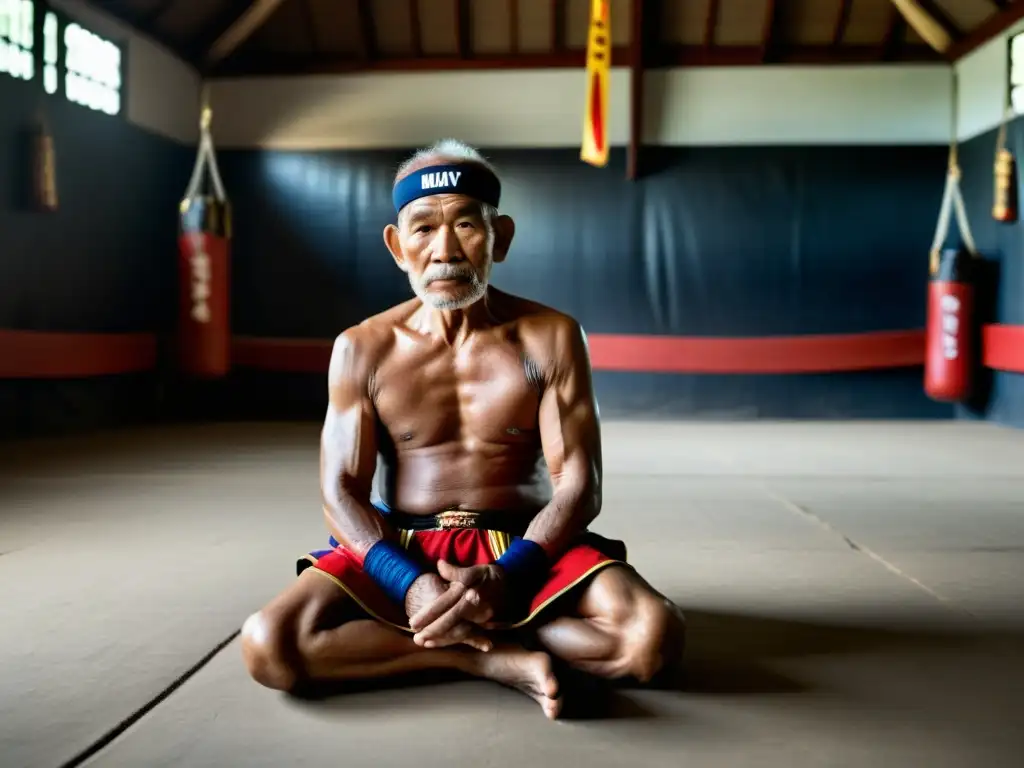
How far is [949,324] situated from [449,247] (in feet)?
19.6

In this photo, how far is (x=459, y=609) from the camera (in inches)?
59.1

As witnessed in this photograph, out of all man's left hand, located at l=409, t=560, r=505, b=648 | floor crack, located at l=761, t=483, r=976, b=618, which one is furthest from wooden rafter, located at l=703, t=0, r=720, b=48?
man's left hand, located at l=409, t=560, r=505, b=648

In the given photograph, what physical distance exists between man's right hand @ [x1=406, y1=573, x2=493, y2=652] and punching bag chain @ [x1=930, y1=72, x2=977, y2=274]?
622cm

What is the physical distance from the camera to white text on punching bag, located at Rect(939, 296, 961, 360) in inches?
262

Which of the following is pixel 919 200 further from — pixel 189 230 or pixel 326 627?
pixel 326 627

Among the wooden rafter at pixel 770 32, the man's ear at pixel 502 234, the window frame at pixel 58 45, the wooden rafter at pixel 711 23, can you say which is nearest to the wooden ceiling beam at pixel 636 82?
the wooden rafter at pixel 711 23

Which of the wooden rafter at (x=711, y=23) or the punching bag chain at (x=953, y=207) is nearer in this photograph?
the punching bag chain at (x=953, y=207)

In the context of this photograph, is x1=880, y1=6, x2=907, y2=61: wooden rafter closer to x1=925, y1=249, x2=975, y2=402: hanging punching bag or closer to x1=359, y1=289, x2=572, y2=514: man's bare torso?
x1=925, y1=249, x2=975, y2=402: hanging punching bag

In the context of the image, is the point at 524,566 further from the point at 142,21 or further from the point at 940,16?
the point at 940,16

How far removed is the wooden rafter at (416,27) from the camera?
23.5 ft

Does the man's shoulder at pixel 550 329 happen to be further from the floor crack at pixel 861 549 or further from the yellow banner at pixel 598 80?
the yellow banner at pixel 598 80

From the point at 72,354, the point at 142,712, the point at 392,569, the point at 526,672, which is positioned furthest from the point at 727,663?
the point at 72,354

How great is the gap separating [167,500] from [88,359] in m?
2.89

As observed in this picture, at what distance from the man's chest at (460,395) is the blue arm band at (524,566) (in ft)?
0.82
